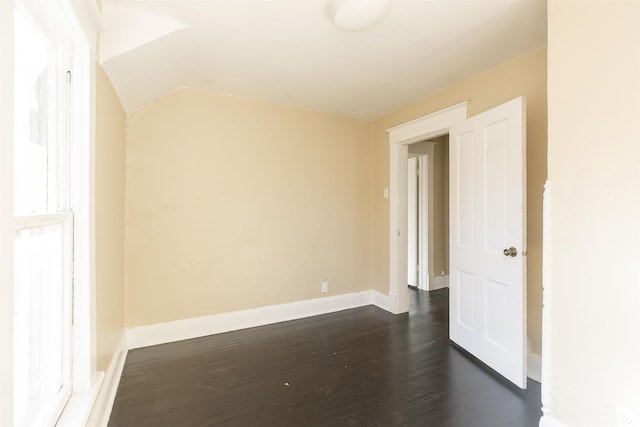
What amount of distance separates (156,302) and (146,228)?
67 centimetres

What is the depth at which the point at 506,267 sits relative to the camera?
2117mm

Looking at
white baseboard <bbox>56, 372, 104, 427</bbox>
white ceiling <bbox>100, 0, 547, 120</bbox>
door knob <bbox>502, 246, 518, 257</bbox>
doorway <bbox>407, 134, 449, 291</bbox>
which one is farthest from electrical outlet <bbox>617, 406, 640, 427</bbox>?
doorway <bbox>407, 134, 449, 291</bbox>

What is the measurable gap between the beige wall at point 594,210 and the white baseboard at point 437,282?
2895 mm

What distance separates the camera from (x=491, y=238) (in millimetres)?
2260

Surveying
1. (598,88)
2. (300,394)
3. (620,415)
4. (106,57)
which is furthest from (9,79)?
(620,415)

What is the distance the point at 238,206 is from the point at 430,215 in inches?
116

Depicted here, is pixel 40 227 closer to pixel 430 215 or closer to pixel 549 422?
pixel 549 422

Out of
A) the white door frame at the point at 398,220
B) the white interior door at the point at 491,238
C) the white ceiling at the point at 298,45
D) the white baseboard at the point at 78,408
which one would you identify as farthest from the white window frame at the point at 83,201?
the white door frame at the point at 398,220

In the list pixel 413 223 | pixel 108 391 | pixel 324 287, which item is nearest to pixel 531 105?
pixel 324 287

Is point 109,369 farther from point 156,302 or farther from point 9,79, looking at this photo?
point 9,79

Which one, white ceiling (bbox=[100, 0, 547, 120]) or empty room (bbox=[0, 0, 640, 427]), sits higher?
white ceiling (bbox=[100, 0, 547, 120])

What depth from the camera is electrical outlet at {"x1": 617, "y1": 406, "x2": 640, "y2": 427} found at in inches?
49.7

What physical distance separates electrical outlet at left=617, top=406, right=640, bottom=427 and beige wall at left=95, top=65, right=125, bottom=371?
2571 mm

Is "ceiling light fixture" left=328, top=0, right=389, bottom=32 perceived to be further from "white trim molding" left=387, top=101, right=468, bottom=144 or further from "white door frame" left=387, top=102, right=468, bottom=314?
"white door frame" left=387, top=102, right=468, bottom=314
